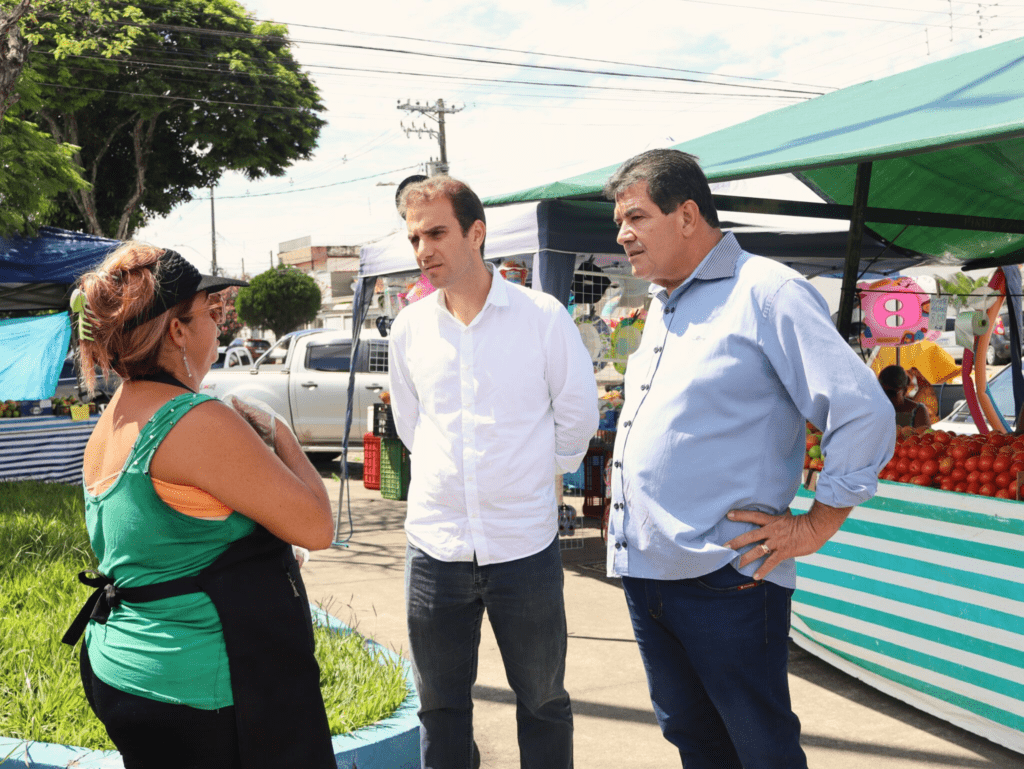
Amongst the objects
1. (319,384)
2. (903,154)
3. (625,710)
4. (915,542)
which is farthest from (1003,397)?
(319,384)

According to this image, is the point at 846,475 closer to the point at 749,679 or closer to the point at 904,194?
the point at 749,679

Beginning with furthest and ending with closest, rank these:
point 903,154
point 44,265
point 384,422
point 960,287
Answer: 1. point 384,422
2. point 44,265
3. point 960,287
4. point 903,154

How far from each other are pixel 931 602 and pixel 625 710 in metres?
1.42

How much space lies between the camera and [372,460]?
35.0ft

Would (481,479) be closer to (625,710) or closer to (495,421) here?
(495,421)

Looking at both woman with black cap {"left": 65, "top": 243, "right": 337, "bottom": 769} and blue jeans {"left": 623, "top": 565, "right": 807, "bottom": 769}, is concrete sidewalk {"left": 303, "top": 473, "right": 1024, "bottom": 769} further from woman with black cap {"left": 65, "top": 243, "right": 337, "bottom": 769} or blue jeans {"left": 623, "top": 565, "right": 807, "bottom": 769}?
woman with black cap {"left": 65, "top": 243, "right": 337, "bottom": 769}

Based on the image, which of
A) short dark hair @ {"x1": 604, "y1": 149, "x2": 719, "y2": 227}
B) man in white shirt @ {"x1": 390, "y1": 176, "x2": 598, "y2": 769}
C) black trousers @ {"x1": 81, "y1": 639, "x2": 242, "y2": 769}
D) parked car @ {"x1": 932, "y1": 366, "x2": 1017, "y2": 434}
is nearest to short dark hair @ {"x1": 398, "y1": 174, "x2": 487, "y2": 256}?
man in white shirt @ {"x1": 390, "y1": 176, "x2": 598, "y2": 769}

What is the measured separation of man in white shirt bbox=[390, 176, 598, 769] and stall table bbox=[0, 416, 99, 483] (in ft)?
28.3

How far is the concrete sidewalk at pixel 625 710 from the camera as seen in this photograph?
3.71 metres

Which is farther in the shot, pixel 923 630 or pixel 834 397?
pixel 923 630

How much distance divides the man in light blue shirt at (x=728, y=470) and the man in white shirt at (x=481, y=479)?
451mm

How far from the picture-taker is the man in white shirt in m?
2.66

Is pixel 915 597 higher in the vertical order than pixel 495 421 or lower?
lower

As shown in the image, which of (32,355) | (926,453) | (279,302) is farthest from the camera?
(279,302)
